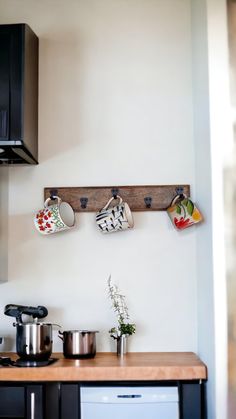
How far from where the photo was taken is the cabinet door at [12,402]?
7.65 feet

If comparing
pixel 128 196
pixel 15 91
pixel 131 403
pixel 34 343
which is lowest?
pixel 131 403

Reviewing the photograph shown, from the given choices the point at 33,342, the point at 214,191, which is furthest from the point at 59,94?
the point at 33,342

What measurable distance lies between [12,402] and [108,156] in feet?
4.13

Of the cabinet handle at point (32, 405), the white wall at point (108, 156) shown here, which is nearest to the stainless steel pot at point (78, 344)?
the white wall at point (108, 156)

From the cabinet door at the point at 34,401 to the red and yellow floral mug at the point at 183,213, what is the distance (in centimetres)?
98

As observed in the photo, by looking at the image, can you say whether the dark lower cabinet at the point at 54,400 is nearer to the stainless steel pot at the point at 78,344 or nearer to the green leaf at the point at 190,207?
the stainless steel pot at the point at 78,344

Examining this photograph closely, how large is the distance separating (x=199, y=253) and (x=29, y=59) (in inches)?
48.5

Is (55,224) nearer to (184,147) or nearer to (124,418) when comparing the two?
(184,147)

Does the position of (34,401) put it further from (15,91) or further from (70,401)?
(15,91)

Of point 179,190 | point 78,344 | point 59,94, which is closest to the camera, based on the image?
point 78,344

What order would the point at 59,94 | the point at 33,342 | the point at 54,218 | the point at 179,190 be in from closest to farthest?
1. the point at 33,342
2. the point at 54,218
3. the point at 179,190
4. the point at 59,94

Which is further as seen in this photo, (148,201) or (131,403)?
(148,201)

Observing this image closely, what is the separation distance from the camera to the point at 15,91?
8.49 feet

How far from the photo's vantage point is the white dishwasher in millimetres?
2344
